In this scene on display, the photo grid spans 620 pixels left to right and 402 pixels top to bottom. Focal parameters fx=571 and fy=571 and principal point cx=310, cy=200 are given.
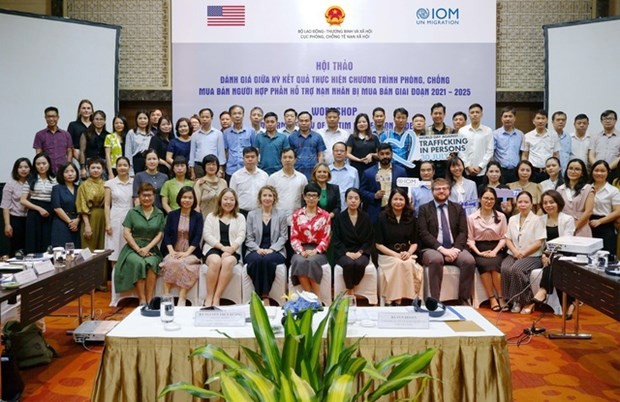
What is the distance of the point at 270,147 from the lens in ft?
19.9

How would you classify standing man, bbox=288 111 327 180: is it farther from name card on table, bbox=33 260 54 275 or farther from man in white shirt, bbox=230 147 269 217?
name card on table, bbox=33 260 54 275

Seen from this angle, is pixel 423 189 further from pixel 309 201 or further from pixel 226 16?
pixel 226 16

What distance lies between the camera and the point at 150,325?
2.70 m

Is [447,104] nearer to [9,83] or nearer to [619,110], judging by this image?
[619,110]

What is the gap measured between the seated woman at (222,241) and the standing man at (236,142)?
3.85ft

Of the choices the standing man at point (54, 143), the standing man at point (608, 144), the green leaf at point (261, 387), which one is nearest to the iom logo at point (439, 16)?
the standing man at point (608, 144)

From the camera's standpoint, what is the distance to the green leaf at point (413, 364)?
5.78ft

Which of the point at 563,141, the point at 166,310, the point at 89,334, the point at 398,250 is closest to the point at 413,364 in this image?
the point at 166,310

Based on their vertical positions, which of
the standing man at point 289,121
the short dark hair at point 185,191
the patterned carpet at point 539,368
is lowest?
the patterned carpet at point 539,368

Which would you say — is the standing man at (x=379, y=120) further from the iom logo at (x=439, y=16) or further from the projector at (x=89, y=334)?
the projector at (x=89, y=334)

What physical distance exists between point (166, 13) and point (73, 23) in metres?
1.30

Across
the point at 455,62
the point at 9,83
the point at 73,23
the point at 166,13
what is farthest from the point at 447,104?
the point at 9,83

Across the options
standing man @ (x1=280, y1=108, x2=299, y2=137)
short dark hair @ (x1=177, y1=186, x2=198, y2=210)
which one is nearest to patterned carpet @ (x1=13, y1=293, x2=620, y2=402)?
short dark hair @ (x1=177, y1=186, x2=198, y2=210)

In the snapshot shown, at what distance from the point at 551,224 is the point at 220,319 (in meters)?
3.56
